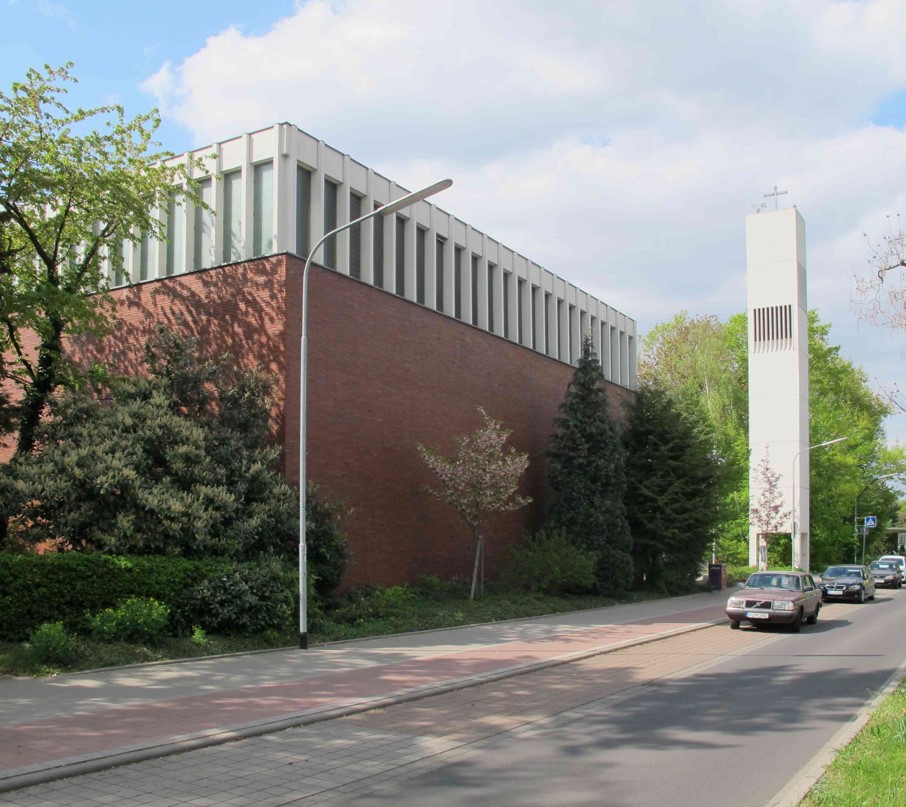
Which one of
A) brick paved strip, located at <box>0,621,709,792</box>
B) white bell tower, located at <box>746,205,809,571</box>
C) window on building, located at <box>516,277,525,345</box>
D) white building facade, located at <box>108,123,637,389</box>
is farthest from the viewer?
white bell tower, located at <box>746,205,809,571</box>

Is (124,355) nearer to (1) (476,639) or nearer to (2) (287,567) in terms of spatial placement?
(2) (287,567)

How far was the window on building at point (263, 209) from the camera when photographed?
69.3ft

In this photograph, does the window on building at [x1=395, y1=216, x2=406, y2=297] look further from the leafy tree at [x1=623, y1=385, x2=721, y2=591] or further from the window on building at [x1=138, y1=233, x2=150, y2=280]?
the leafy tree at [x1=623, y1=385, x2=721, y2=591]

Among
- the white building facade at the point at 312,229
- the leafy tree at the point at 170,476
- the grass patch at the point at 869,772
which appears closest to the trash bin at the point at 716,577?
the white building facade at the point at 312,229

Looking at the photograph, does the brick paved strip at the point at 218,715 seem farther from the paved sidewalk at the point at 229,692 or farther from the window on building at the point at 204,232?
the window on building at the point at 204,232

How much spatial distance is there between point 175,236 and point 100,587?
11665 mm

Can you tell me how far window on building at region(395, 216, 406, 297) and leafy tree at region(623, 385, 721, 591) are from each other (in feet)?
36.8

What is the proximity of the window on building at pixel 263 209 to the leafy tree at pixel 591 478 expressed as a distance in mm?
12075

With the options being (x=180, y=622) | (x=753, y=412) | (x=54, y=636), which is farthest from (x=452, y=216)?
(x=753, y=412)

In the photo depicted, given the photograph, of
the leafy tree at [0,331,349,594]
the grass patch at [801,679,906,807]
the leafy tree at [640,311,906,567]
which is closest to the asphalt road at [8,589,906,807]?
the grass patch at [801,679,906,807]

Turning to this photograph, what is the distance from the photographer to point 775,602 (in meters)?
19.4

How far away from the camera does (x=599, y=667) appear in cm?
1383

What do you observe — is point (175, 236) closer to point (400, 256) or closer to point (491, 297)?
point (400, 256)

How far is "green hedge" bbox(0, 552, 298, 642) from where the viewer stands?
1302 cm
